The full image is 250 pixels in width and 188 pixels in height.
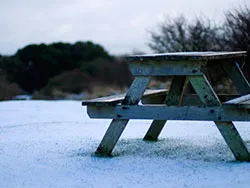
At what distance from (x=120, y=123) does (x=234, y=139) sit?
3.22 feet

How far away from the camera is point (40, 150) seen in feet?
16.9

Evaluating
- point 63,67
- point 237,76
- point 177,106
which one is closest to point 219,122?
point 177,106

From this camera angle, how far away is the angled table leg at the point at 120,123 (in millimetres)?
4434

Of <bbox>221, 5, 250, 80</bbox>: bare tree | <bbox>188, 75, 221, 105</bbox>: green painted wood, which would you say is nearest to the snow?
<bbox>188, 75, 221, 105</bbox>: green painted wood

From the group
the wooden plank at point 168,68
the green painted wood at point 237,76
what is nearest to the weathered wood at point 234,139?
the wooden plank at point 168,68

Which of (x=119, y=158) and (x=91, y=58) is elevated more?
(x=119, y=158)

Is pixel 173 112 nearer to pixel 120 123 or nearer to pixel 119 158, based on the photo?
pixel 120 123

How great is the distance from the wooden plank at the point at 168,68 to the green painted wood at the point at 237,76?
3.85ft

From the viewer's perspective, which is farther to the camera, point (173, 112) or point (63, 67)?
point (63, 67)

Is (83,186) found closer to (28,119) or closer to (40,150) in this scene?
(40,150)

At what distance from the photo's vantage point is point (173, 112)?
171 inches

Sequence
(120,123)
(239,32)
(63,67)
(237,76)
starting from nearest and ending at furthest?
1. (120,123)
2. (237,76)
3. (239,32)
4. (63,67)

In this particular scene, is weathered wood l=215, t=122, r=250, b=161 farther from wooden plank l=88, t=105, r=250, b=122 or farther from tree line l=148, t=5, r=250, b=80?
tree line l=148, t=5, r=250, b=80

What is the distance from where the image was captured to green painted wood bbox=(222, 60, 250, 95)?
5.29 meters
